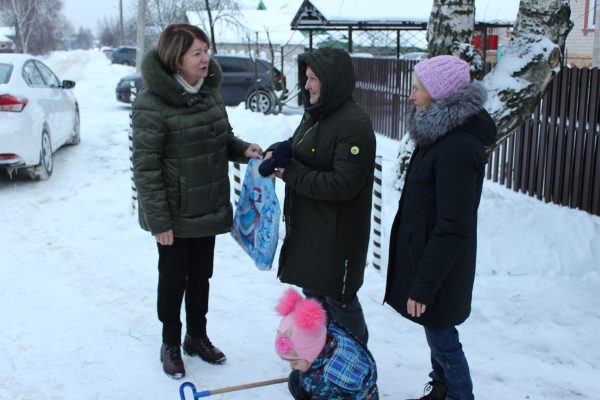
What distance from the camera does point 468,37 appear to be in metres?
6.71

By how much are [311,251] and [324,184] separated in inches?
15.9

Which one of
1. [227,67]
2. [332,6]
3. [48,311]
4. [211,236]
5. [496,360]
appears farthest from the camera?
[227,67]

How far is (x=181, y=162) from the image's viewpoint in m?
3.72

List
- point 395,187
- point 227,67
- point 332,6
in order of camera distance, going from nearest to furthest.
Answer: point 395,187 < point 332,6 < point 227,67

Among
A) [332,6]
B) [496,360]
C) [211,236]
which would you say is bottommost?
[496,360]

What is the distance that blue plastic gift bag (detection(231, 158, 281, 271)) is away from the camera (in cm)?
379

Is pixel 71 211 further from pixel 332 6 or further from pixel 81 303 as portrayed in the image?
pixel 332 6

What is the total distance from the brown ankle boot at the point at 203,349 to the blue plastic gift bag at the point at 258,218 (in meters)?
0.69

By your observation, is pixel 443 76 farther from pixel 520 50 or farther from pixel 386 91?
pixel 386 91

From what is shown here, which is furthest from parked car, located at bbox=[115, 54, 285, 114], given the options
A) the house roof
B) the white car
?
the white car

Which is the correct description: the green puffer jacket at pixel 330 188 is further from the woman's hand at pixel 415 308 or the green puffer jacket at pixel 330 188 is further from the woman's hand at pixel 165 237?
the woman's hand at pixel 165 237

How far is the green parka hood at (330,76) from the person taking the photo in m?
3.29

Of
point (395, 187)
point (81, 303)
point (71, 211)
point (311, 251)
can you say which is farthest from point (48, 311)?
point (395, 187)

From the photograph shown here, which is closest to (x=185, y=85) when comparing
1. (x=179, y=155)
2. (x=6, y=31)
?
(x=179, y=155)
